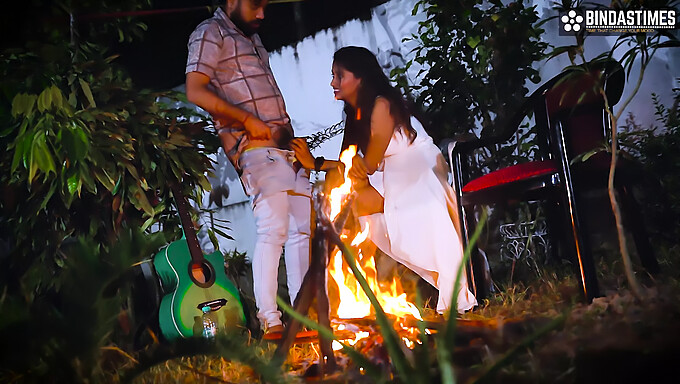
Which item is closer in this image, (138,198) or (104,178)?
(104,178)

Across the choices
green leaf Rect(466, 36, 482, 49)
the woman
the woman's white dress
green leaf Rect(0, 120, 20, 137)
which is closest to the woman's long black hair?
the woman

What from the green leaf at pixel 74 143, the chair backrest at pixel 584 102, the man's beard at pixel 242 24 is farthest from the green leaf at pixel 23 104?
the chair backrest at pixel 584 102

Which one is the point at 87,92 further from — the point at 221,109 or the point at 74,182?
the point at 221,109

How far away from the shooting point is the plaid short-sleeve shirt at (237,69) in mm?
2734

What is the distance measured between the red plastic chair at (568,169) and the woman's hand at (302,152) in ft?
2.42

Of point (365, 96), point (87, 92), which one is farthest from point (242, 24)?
point (87, 92)

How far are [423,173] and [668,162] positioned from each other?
106 cm

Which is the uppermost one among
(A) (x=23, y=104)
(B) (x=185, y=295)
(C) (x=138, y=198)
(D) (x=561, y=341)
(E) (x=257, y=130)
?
(A) (x=23, y=104)

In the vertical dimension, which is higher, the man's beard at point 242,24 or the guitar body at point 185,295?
the man's beard at point 242,24

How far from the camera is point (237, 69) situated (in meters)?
2.75

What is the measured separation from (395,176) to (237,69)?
91 cm

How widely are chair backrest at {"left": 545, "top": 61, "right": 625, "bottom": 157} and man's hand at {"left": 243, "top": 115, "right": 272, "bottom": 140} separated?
1.27 meters

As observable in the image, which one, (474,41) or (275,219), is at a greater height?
(474,41)

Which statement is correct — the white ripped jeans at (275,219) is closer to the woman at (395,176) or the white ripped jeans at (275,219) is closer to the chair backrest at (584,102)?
the woman at (395,176)
